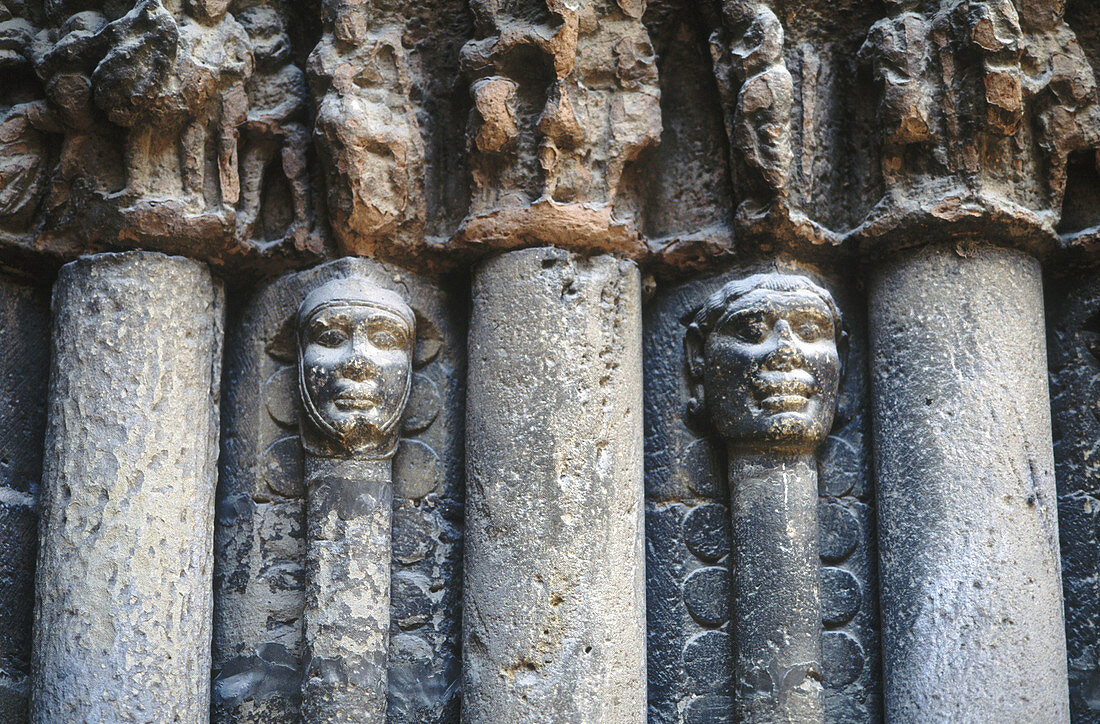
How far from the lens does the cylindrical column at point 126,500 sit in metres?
2.73

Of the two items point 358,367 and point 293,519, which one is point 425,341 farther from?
point 293,519

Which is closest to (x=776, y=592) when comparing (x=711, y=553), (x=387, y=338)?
(x=711, y=553)

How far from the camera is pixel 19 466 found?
3.04m

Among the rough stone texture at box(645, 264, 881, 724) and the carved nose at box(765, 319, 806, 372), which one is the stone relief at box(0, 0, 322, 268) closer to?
the rough stone texture at box(645, 264, 881, 724)

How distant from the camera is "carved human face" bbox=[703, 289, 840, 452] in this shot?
2.96 m

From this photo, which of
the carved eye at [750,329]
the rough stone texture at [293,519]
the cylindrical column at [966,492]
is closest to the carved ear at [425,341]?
the rough stone texture at [293,519]

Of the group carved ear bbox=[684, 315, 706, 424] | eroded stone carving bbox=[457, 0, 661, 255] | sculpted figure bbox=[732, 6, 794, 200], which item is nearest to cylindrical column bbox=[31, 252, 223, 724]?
eroded stone carving bbox=[457, 0, 661, 255]

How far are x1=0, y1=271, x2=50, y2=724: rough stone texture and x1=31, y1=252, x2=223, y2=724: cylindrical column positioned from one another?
0.18m

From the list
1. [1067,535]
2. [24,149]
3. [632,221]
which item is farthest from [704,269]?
[24,149]

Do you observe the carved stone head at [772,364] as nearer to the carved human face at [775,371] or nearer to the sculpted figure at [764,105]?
the carved human face at [775,371]

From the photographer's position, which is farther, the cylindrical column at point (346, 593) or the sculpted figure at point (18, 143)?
the sculpted figure at point (18, 143)

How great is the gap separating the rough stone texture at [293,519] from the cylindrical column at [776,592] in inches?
31.0

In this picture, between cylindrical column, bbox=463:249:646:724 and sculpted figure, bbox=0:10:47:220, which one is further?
sculpted figure, bbox=0:10:47:220

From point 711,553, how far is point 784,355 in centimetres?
60
